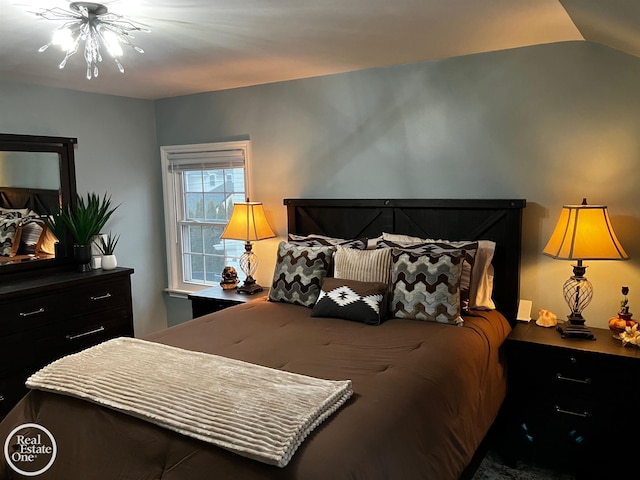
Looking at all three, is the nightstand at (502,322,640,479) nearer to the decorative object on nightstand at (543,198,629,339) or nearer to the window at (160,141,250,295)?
the decorative object on nightstand at (543,198,629,339)

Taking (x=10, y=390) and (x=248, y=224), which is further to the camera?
(x=248, y=224)

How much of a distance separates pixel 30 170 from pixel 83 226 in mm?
530

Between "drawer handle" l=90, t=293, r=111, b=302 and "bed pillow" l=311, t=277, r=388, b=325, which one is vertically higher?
"bed pillow" l=311, t=277, r=388, b=325

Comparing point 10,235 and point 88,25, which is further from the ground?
point 88,25

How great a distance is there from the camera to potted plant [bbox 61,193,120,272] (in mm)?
3775

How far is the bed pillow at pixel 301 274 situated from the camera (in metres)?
3.08

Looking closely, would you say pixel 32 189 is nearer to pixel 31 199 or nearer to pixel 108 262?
pixel 31 199

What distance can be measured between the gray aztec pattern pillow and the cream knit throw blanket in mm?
955

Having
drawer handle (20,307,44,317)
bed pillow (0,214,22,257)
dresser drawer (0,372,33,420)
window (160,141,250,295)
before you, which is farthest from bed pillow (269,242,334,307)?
bed pillow (0,214,22,257)

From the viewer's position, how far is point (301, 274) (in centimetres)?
313

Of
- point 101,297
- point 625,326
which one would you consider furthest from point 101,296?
point 625,326

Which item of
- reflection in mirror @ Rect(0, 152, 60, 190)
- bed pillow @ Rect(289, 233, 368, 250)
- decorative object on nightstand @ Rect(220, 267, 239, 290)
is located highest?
reflection in mirror @ Rect(0, 152, 60, 190)

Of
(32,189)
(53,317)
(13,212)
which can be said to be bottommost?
(53,317)

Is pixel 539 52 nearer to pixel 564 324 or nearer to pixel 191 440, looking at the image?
pixel 564 324
